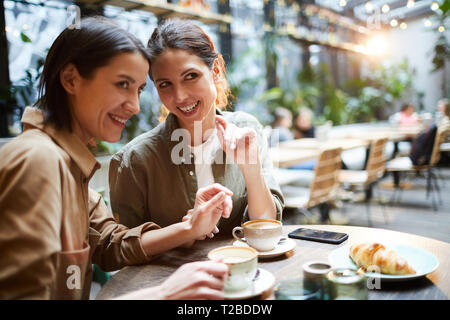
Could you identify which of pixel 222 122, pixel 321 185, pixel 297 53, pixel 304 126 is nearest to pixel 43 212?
pixel 222 122

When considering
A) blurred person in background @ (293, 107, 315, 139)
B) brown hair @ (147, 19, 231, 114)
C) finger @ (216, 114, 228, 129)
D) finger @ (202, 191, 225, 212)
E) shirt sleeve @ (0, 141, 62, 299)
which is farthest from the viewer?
blurred person in background @ (293, 107, 315, 139)

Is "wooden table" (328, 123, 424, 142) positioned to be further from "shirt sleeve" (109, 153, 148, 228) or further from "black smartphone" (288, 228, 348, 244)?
"shirt sleeve" (109, 153, 148, 228)

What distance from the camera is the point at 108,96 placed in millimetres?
923

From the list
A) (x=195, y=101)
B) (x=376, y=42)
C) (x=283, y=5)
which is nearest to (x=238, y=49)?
(x=283, y=5)

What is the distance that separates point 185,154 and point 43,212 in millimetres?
781

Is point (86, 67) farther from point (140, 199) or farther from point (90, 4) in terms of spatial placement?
point (90, 4)

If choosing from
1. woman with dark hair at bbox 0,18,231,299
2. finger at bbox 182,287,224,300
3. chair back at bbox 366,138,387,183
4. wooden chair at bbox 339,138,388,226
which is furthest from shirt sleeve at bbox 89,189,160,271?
chair back at bbox 366,138,387,183

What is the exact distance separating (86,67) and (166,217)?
2.26 feet

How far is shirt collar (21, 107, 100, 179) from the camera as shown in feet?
2.86

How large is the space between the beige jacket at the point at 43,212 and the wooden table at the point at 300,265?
0.43 ft

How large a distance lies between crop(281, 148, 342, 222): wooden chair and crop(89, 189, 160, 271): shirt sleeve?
2085mm

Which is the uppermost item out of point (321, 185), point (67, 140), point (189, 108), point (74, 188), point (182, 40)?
point (182, 40)

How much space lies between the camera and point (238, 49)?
602 cm

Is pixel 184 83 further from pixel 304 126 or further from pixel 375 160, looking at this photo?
pixel 304 126
